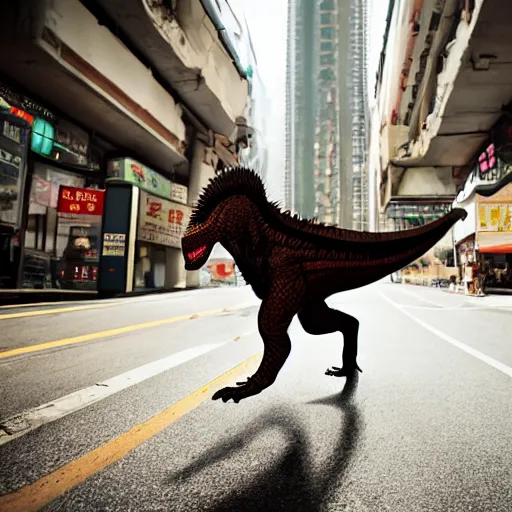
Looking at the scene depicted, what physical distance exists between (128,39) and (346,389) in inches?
439

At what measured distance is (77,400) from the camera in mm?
1223

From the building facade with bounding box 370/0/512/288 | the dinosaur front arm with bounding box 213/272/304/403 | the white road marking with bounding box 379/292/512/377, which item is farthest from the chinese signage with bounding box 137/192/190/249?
the dinosaur front arm with bounding box 213/272/304/403

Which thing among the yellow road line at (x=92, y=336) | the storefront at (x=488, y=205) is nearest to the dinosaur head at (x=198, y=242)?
the yellow road line at (x=92, y=336)

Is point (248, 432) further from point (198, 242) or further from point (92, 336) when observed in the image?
point (92, 336)

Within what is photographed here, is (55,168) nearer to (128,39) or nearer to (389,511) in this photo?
(128,39)

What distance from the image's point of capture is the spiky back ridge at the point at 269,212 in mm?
1089

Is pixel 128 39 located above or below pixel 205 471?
above


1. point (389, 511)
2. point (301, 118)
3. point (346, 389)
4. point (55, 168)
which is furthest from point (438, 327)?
point (301, 118)

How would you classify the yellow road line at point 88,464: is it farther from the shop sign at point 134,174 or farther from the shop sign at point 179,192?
the shop sign at point 179,192

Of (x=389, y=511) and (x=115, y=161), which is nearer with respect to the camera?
(x=389, y=511)

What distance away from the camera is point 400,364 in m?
1.82

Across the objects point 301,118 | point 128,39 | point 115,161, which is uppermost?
point 301,118

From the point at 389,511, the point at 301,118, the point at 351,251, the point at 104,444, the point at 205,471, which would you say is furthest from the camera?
the point at 301,118

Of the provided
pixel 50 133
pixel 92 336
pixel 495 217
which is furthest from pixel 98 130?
pixel 495 217
